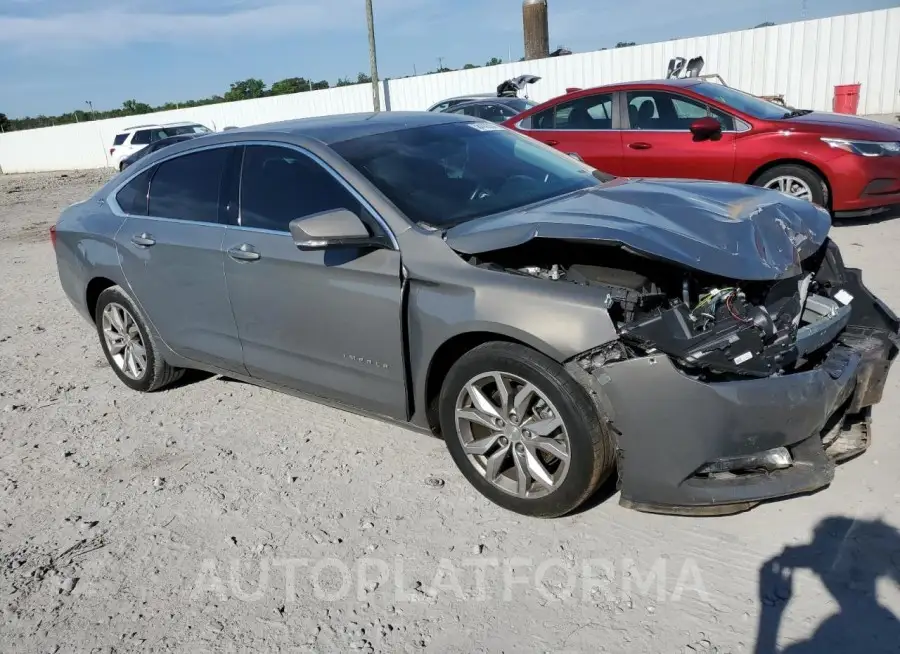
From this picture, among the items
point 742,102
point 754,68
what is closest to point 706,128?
point 742,102

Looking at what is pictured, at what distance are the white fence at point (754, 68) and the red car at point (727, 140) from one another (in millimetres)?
13367

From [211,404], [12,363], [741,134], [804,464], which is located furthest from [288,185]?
[741,134]

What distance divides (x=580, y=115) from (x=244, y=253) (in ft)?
19.2

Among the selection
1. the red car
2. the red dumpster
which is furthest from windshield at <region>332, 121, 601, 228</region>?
the red dumpster

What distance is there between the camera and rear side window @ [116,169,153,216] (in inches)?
183

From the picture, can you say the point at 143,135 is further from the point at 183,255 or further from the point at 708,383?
the point at 708,383

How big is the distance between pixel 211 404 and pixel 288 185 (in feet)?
5.72

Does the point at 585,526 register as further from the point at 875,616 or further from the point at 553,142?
the point at 553,142

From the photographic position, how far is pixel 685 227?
3.05m

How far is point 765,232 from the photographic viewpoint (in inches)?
124

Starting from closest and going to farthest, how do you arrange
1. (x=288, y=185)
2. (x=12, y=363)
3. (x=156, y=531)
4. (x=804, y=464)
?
(x=804, y=464), (x=156, y=531), (x=288, y=185), (x=12, y=363)

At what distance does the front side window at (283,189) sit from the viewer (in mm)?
3605

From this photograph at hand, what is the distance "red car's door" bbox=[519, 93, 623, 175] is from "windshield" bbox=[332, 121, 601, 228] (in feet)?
13.7

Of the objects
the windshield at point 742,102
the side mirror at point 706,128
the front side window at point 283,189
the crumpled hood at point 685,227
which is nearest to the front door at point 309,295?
the front side window at point 283,189
